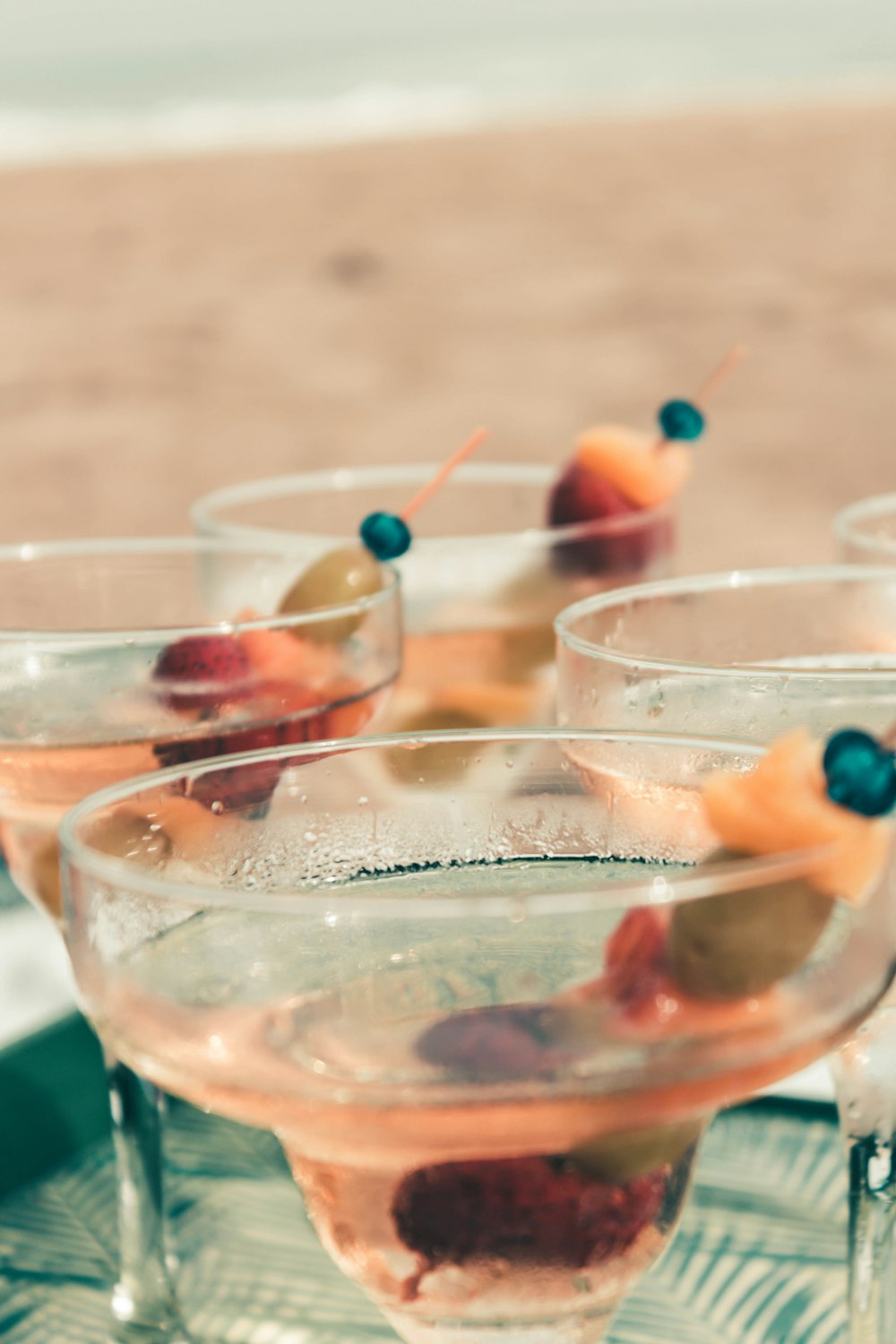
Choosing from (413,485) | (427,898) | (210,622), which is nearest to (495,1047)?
(427,898)

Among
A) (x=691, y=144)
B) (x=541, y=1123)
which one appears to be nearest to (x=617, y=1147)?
(x=541, y=1123)

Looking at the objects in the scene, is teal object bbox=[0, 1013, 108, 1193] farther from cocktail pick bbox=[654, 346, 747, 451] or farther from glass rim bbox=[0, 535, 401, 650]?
cocktail pick bbox=[654, 346, 747, 451]

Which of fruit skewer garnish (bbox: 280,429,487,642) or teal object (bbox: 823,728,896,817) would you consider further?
fruit skewer garnish (bbox: 280,429,487,642)

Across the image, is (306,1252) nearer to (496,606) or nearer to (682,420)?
(496,606)

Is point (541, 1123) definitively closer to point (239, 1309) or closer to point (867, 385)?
point (239, 1309)

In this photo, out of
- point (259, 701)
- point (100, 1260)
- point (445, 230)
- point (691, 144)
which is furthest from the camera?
point (691, 144)

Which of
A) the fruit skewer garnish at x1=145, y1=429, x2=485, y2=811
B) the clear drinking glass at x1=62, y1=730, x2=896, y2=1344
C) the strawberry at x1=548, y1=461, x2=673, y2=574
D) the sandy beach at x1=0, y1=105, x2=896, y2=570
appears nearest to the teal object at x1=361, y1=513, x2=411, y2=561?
the fruit skewer garnish at x1=145, y1=429, x2=485, y2=811

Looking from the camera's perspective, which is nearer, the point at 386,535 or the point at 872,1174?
the point at 872,1174
